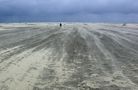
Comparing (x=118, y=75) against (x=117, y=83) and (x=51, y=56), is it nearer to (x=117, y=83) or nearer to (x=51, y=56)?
(x=117, y=83)

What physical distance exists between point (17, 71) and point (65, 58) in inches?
122

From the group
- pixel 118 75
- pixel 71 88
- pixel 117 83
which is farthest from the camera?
pixel 118 75

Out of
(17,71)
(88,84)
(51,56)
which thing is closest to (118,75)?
(88,84)

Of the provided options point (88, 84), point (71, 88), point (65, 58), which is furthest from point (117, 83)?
point (65, 58)

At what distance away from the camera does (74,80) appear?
8031 millimetres

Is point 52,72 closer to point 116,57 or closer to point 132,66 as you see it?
point 132,66

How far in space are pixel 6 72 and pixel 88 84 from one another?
301cm

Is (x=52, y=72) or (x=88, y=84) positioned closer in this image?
(x=88, y=84)

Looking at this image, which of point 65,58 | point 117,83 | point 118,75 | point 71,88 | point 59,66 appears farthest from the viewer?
point 65,58

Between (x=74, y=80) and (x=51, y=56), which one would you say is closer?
(x=74, y=80)

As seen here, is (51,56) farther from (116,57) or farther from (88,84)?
(88,84)

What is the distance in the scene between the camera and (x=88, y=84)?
762cm

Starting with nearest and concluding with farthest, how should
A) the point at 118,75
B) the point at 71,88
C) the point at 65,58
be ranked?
1. the point at 71,88
2. the point at 118,75
3. the point at 65,58

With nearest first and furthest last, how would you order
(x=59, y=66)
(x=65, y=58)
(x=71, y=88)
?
1. (x=71, y=88)
2. (x=59, y=66)
3. (x=65, y=58)
